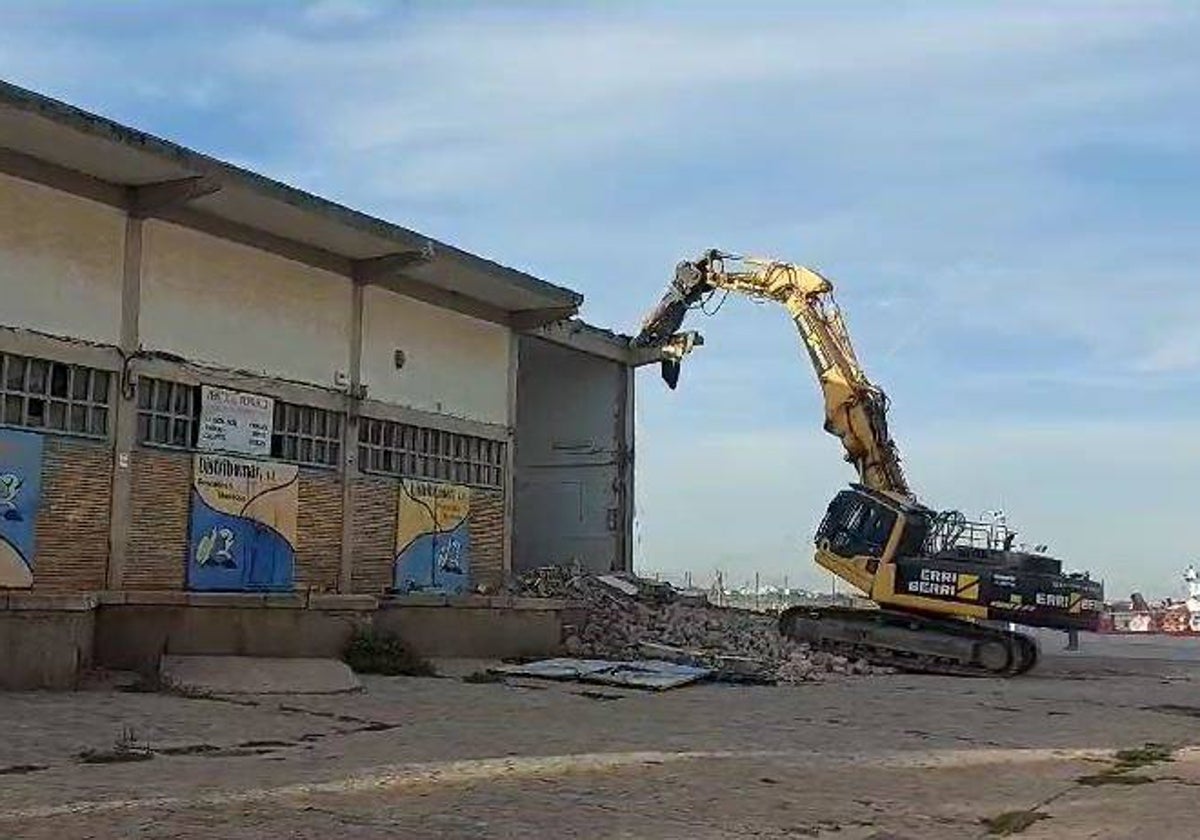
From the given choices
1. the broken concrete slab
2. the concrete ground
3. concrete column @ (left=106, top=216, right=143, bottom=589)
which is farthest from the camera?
concrete column @ (left=106, top=216, right=143, bottom=589)

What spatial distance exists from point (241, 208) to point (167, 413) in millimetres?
2868

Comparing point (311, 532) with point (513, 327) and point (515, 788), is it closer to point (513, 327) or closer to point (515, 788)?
point (513, 327)

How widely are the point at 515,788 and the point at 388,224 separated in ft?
40.0

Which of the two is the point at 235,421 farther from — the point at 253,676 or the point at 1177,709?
the point at 1177,709

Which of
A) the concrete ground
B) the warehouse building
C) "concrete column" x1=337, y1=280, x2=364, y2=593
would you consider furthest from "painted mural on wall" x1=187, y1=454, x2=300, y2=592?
the concrete ground

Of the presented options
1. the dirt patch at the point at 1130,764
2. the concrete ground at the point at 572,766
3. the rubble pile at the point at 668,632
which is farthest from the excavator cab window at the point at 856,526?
the dirt patch at the point at 1130,764

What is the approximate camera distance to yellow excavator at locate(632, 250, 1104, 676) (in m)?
25.0

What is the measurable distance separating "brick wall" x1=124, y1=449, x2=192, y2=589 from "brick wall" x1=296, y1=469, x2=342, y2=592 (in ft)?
7.05

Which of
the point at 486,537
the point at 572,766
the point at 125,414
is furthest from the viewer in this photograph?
the point at 486,537

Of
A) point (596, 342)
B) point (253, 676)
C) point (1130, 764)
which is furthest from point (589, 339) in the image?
point (1130, 764)

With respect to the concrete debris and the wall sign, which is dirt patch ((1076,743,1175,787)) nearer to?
the concrete debris

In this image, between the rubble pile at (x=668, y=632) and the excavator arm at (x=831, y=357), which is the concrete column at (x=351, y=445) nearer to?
the rubble pile at (x=668, y=632)

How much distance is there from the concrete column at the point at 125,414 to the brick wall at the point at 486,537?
7419 mm

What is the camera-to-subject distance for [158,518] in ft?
59.2
